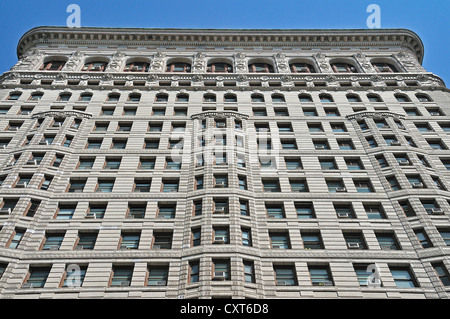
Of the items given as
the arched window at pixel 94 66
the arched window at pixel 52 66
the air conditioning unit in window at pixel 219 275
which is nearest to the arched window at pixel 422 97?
the air conditioning unit in window at pixel 219 275

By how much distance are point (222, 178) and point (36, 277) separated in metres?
14.9

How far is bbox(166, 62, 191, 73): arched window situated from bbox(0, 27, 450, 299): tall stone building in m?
1.06

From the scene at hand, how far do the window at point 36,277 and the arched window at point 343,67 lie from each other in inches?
1626

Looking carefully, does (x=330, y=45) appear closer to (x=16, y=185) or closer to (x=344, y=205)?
(x=344, y=205)

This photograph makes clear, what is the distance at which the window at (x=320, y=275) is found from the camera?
26.7 m

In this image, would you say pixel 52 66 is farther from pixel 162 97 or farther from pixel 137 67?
pixel 162 97

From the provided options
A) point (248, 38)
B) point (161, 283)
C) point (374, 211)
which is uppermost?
point (248, 38)

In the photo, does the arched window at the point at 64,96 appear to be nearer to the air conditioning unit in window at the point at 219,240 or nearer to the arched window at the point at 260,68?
the arched window at the point at 260,68

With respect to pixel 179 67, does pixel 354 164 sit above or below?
below

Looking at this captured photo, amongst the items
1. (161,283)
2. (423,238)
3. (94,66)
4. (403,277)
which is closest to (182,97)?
(94,66)

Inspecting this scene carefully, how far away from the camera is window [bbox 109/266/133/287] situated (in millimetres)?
26641

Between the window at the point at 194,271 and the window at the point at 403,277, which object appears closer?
the window at the point at 194,271

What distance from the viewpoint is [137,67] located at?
55344 mm
